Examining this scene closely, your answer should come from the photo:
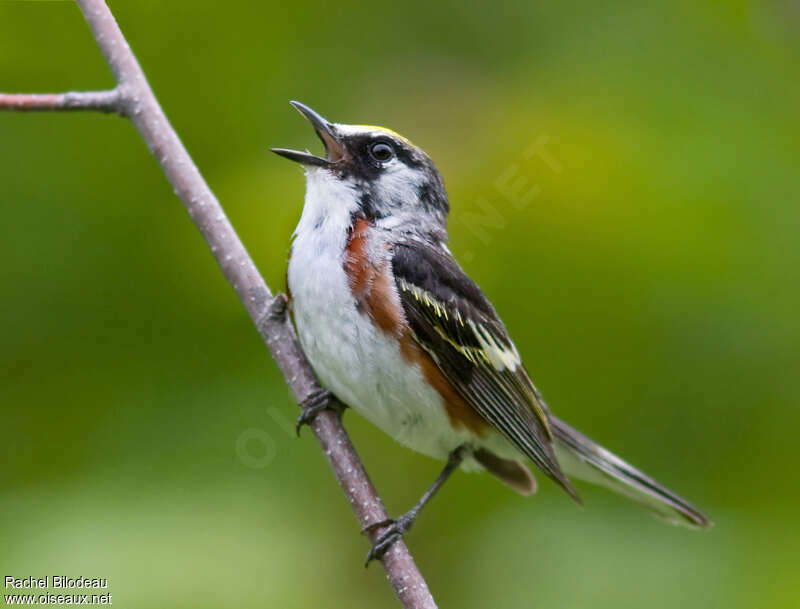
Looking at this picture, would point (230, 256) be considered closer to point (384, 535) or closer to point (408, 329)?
point (408, 329)

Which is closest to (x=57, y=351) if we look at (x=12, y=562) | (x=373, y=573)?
(x=12, y=562)

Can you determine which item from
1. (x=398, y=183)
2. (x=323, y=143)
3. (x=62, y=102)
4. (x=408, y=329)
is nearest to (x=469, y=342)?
(x=408, y=329)

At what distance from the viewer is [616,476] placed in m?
3.37

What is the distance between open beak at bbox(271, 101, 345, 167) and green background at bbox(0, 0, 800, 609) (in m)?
0.14

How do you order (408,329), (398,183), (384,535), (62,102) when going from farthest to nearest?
(398,183), (408,329), (384,535), (62,102)

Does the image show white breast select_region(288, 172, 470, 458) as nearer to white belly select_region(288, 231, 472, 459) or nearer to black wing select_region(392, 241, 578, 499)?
white belly select_region(288, 231, 472, 459)

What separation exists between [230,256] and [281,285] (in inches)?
19.9

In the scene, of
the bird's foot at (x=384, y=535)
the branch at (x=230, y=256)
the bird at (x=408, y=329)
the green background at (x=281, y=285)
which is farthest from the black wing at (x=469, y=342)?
the bird's foot at (x=384, y=535)

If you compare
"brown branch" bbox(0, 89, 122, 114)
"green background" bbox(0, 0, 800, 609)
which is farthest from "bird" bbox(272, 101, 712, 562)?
"brown branch" bbox(0, 89, 122, 114)

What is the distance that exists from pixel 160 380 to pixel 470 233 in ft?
3.92

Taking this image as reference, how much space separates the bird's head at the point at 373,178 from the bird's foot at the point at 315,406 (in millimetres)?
644

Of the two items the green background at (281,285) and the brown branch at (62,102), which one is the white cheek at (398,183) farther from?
the brown branch at (62,102)

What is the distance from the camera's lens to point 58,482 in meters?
2.55

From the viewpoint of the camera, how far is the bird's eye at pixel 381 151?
3.28 meters
